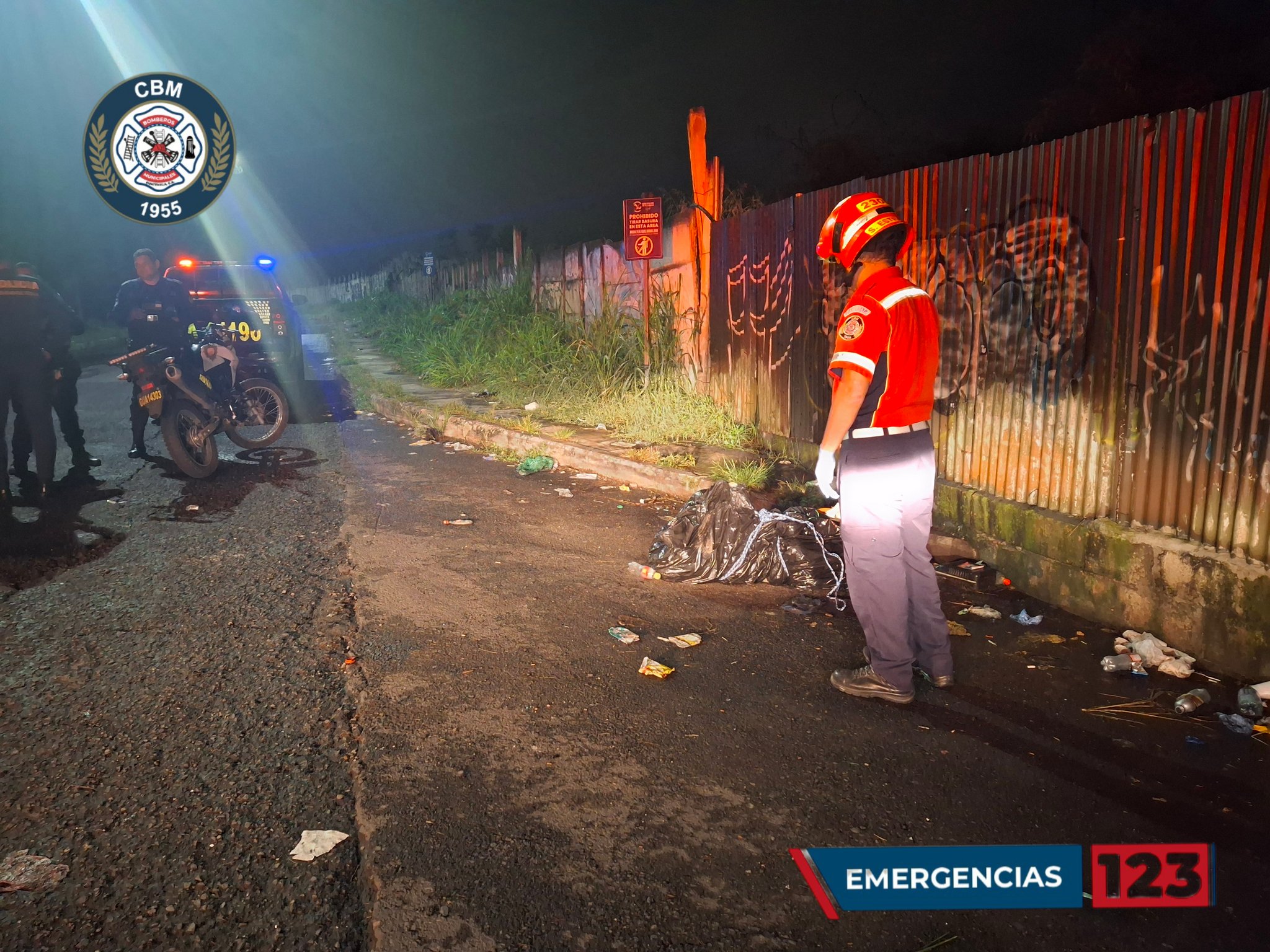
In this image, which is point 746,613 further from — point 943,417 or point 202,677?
point 202,677

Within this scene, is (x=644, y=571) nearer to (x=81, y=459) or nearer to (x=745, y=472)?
(x=745, y=472)

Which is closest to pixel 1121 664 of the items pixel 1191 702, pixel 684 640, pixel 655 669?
pixel 1191 702

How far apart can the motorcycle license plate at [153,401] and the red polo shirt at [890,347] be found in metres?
6.02

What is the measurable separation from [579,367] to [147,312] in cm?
465

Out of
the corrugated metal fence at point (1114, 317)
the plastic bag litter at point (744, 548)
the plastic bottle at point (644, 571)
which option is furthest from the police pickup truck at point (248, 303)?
the corrugated metal fence at point (1114, 317)

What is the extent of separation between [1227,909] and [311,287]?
2187 inches

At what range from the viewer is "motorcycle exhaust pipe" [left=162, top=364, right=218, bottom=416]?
723 centimetres

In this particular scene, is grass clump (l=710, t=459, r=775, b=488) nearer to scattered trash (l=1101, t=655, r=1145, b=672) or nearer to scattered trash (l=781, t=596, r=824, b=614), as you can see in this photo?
scattered trash (l=781, t=596, r=824, b=614)

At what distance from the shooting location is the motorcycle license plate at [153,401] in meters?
7.12

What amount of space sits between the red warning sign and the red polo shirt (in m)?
5.94

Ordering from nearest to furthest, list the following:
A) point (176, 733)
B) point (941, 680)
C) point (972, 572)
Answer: point (176, 733) → point (941, 680) → point (972, 572)

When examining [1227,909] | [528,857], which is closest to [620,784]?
[528,857]

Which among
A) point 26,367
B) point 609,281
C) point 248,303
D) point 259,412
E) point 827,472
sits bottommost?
point 259,412

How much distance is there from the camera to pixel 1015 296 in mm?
4633
